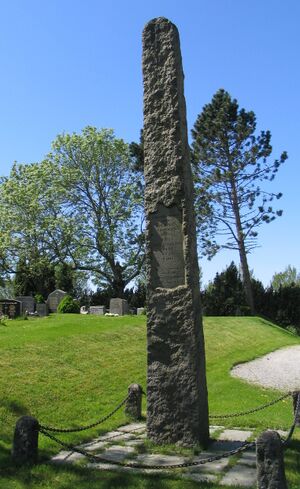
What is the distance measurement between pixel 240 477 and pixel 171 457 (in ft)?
4.13

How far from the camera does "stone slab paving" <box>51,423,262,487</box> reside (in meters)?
5.67

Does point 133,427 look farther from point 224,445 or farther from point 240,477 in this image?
point 240,477

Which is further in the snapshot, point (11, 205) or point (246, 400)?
point (11, 205)

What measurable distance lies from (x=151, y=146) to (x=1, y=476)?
16.9 feet

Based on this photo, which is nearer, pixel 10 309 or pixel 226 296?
A: pixel 10 309

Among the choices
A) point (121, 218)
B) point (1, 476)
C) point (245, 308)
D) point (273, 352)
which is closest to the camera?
point (1, 476)

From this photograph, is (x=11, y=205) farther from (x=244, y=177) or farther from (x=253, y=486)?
(x=253, y=486)

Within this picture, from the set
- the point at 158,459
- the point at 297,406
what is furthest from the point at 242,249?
the point at 158,459

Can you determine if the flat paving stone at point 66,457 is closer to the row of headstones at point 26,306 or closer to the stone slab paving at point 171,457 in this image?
the stone slab paving at point 171,457

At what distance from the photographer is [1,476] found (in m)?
5.71

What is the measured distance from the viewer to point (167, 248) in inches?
299

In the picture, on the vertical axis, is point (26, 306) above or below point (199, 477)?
above

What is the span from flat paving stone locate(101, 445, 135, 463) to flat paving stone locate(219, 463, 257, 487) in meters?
1.49

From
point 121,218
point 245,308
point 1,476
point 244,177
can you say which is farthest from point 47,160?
point 1,476
